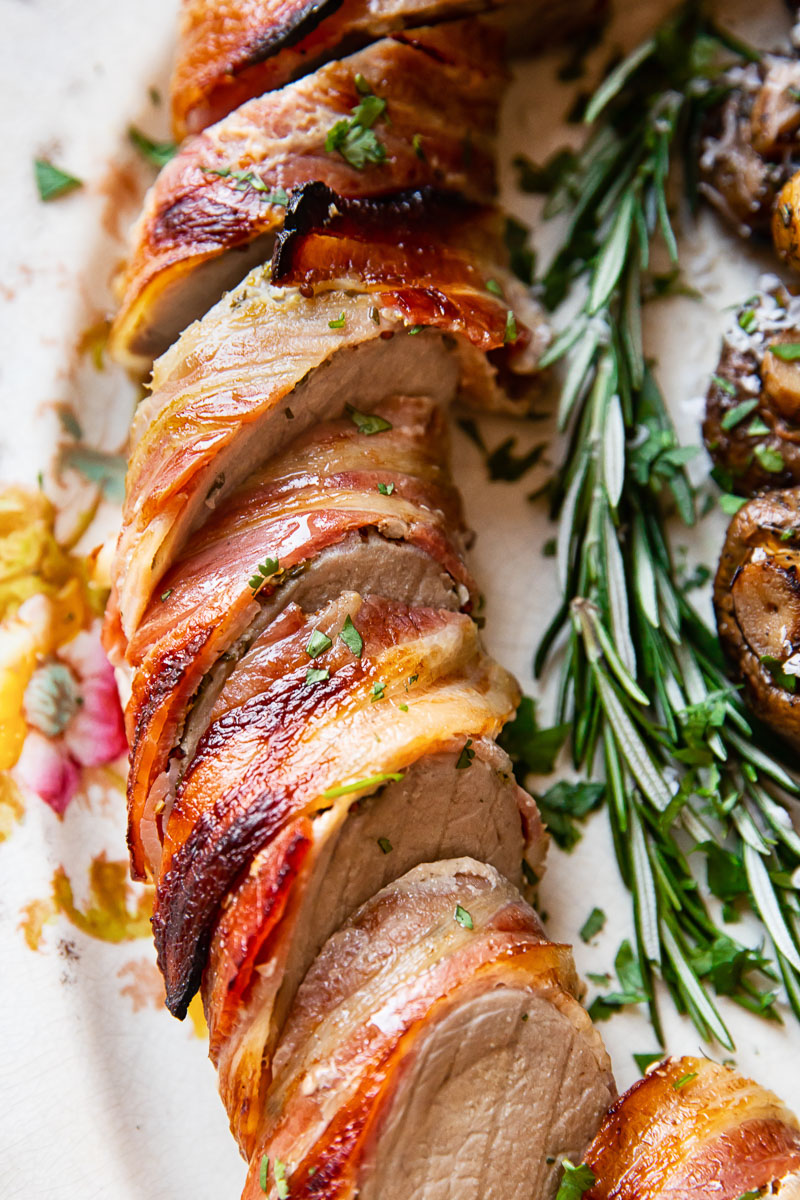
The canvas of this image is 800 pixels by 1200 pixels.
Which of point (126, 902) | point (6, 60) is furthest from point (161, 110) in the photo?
point (126, 902)

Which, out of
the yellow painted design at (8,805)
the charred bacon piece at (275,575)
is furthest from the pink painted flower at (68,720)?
the charred bacon piece at (275,575)

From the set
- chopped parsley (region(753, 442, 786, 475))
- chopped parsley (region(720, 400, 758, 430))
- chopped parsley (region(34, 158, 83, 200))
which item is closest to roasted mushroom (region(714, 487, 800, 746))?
chopped parsley (region(753, 442, 786, 475))

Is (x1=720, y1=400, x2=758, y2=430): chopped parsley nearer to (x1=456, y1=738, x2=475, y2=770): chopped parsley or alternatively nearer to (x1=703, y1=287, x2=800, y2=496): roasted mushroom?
(x1=703, y1=287, x2=800, y2=496): roasted mushroom

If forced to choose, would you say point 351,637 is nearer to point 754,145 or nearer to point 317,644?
point 317,644

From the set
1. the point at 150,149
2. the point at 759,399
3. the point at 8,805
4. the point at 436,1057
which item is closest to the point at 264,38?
the point at 150,149

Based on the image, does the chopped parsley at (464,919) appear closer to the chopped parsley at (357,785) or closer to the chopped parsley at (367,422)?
the chopped parsley at (357,785)

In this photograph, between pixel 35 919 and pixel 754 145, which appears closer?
pixel 35 919
